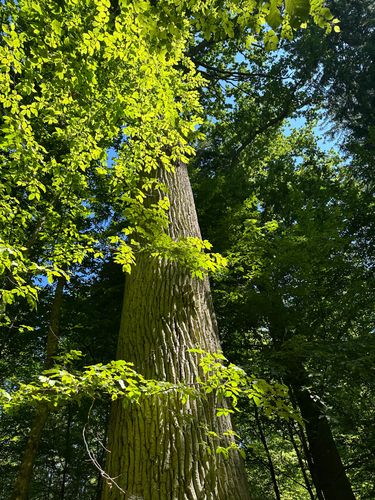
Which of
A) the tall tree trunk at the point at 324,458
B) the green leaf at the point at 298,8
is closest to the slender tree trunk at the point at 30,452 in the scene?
the tall tree trunk at the point at 324,458

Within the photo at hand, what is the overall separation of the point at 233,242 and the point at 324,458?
368cm

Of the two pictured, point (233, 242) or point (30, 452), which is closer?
point (30, 452)

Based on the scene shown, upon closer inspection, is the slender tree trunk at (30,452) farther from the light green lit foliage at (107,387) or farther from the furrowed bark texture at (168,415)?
the light green lit foliage at (107,387)

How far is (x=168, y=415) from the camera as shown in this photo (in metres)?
2.46

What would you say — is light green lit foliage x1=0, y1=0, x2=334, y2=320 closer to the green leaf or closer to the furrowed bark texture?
the furrowed bark texture

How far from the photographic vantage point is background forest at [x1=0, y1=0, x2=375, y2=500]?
323 cm

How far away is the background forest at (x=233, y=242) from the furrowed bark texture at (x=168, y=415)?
0.24 metres

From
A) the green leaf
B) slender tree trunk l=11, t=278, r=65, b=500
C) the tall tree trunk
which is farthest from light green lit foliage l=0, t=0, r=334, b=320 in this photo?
the tall tree trunk

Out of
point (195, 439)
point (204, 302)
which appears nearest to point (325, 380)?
point (204, 302)

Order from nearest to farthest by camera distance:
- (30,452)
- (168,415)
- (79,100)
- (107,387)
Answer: (107,387) → (168,415) → (79,100) → (30,452)

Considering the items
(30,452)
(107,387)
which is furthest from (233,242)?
(30,452)

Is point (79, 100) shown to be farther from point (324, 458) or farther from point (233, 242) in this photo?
point (324, 458)

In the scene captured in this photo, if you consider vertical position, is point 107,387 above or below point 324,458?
above

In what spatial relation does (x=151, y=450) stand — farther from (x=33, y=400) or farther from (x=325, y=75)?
(x=325, y=75)
